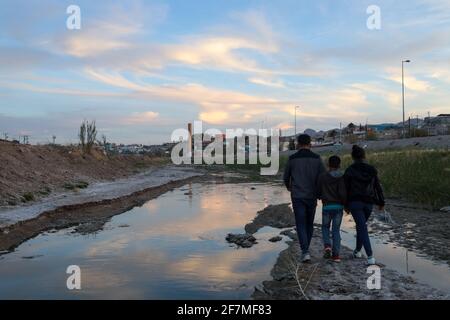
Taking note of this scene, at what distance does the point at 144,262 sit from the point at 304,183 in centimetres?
345

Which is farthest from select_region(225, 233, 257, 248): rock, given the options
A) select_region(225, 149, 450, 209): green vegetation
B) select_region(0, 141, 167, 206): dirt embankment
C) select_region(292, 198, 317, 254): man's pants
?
select_region(0, 141, 167, 206): dirt embankment

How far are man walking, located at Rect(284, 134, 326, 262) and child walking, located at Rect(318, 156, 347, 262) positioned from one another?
137 millimetres

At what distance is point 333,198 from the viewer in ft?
26.9

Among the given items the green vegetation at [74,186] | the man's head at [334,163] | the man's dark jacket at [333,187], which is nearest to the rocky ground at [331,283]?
the man's dark jacket at [333,187]

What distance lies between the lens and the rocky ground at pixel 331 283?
21.3 feet

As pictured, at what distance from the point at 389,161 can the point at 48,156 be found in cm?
2302

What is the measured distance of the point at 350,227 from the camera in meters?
13.2

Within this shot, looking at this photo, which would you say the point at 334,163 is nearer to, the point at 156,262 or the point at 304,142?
the point at 304,142

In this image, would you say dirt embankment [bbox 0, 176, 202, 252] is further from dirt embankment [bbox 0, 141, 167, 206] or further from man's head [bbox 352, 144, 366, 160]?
man's head [bbox 352, 144, 366, 160]

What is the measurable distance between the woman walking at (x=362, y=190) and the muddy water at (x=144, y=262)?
179 centimetres

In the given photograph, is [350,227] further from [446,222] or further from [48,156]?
[48,156]

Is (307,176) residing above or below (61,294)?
above
